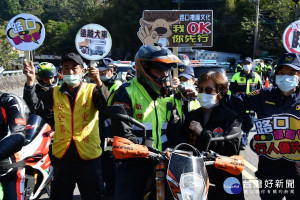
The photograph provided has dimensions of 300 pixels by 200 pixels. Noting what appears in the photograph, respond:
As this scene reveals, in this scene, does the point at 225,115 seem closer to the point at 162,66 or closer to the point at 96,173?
the point at 162,66

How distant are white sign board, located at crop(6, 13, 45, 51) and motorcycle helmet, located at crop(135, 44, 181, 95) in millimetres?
2390

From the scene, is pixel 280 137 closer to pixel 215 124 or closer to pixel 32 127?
pixel 215 124

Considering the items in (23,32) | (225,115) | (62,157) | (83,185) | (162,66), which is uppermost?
(23,32)

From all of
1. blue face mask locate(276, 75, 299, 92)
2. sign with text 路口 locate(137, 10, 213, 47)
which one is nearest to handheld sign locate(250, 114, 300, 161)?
blue face mask locate(276, 75, 299, 92)

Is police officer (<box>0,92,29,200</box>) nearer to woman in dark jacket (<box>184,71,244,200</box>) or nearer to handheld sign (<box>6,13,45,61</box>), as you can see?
woman in dark jacket (<box>184,71,244,200</box>)

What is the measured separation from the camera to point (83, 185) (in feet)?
13.4

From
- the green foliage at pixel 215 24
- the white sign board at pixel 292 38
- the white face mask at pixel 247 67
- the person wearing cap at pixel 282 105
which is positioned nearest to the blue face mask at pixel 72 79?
the person wearing cap at pixel 282 105

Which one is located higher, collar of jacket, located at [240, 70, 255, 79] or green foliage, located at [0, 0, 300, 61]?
green foliage, located at [0, 0, 300, 61]

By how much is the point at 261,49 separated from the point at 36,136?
4249 centimetres

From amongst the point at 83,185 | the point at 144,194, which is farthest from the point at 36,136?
the point at 144,194

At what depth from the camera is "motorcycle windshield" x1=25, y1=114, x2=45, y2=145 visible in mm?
4479

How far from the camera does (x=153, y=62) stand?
3.29 meters

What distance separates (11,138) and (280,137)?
2.46 metres

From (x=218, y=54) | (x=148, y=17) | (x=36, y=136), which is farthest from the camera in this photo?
(x=218, y=54)
